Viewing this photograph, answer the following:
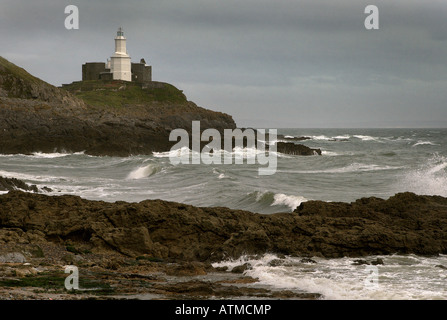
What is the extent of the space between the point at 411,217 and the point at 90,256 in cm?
621

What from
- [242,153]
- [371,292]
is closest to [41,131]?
[242,153]

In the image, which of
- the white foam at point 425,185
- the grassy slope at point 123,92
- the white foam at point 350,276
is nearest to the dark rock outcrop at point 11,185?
the white foam at point 350,276

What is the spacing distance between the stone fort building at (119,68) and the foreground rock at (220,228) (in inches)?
3032

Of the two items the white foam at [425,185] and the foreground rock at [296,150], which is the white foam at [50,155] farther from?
the white foam at [425,185]

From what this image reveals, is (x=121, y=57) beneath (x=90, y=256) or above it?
above

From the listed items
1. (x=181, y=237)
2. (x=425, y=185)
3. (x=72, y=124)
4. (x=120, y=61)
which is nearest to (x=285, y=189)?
(x=425, y=185)

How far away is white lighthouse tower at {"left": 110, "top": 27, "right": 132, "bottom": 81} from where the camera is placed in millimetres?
88938

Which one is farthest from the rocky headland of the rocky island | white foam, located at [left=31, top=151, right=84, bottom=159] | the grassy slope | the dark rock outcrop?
the rocky island

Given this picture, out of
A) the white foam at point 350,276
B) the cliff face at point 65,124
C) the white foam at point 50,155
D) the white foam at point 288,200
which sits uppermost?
the cliff face at point 65,124

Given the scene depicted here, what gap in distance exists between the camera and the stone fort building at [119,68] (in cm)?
8931

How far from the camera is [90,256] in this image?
11.6m

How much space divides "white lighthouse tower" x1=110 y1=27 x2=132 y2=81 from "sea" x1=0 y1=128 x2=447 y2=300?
139 ft

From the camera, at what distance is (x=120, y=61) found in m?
90.4
